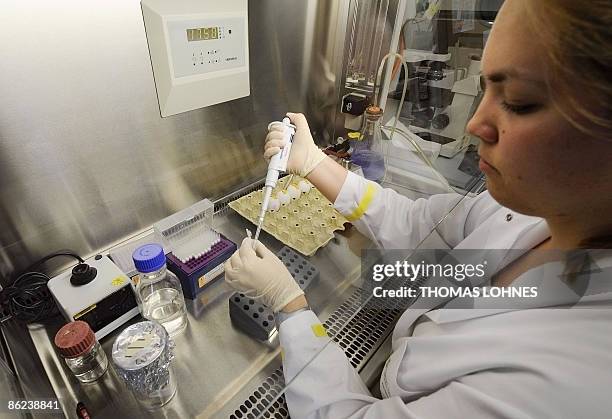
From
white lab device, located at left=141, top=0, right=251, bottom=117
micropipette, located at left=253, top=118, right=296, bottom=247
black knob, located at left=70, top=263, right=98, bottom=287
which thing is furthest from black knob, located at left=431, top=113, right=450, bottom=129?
black knob, located at left=70, top=263, right=98, bottom=287

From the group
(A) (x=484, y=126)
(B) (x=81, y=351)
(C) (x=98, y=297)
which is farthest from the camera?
(C) (x=98, y=297)

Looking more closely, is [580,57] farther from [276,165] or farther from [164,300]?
[164,300]

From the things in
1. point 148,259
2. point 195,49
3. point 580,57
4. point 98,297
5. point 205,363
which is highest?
point 580,57

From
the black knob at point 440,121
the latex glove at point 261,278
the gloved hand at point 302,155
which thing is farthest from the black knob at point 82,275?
the black knob at point 440,121

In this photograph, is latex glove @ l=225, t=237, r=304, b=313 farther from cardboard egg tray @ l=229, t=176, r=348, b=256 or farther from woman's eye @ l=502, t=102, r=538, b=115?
woman's eye @ l=502, t=102, r=538, b=115

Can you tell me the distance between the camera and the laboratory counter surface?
65 centimetres

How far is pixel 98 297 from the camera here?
0.71 metres

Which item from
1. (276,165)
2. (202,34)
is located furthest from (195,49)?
(276,165)

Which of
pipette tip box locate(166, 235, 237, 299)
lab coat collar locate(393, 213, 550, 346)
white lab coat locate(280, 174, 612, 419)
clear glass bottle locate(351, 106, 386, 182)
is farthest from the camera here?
clear glass bottle locate(351, 106, 386, 182)

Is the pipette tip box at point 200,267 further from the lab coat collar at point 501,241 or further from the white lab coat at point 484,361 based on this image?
the lab coat collar at point 501,241

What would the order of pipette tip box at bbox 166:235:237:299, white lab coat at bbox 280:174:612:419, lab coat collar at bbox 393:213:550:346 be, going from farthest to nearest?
pipette tip box at bbox 166:235:237:299 < lab coat collar at bbox 393:213:550:346 < white lab coat at bbox 280:174:612:419

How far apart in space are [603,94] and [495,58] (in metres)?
0.14

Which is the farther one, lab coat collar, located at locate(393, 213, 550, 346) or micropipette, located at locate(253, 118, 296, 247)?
micropipette, located at locate(253, 118, 296, 247)

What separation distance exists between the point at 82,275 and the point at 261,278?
40 centimetres
